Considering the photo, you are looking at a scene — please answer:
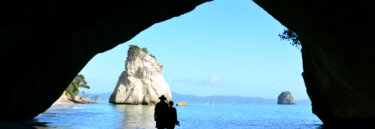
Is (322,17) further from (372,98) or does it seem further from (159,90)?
(159,90)

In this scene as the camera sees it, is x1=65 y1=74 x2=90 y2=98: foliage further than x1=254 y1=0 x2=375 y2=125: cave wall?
Yes

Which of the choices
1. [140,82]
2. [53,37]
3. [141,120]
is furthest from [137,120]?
[140,82]

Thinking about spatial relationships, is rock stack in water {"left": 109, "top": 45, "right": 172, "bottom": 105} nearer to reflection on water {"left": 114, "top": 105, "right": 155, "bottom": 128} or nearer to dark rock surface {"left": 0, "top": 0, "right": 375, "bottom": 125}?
reflection on water {"left": 114, "top": 105, "right": 155, "bottom": 128}

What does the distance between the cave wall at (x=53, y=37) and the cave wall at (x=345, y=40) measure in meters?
5.50

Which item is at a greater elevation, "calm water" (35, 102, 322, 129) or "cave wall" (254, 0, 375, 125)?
"cave wall" (254, 0, 375, 125)

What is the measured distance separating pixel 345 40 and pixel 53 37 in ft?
35.3

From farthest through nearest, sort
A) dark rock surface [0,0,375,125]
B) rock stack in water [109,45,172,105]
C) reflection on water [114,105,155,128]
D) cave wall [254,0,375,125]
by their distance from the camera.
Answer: rock stack in water [109,45,172,105] < reflection on water [114,105,155,128] < dark rock surface [0,0,375,125] < cave wall [254,0,375,125]

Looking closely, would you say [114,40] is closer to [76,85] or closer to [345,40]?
[345,40]

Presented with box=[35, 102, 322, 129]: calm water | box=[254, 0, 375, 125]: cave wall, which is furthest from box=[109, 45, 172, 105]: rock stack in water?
box=[254, 0, 375, 125]: cave wall

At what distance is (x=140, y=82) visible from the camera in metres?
92.8

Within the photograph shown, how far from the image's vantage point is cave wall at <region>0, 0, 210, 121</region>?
11.3 metres

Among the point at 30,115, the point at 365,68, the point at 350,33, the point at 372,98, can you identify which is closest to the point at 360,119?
the point at 372,98

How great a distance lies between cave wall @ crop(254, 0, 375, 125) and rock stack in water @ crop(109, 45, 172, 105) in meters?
76.1

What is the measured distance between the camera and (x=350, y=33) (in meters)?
10.7
